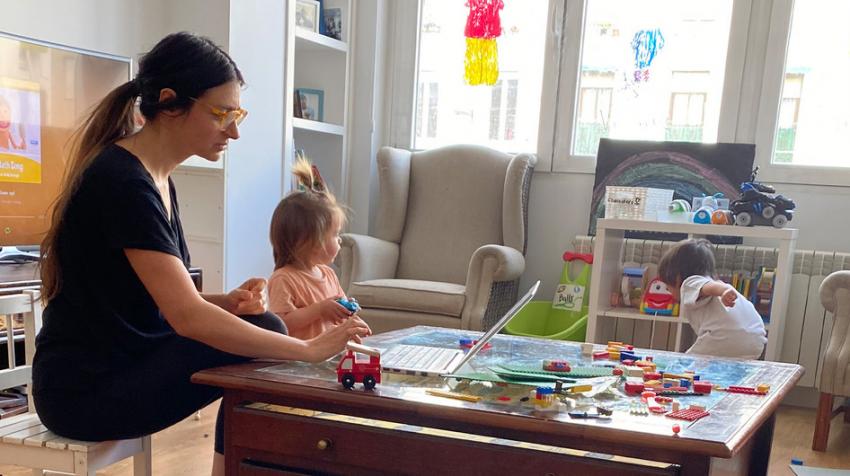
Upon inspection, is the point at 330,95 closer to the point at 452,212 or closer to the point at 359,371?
the point at 452,212

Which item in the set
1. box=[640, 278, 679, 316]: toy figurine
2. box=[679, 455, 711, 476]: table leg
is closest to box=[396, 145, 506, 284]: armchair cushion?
box=[640, 278, 679, 316]: toy figurine

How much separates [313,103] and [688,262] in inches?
86.7

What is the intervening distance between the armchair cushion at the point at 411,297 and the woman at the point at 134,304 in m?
1.71

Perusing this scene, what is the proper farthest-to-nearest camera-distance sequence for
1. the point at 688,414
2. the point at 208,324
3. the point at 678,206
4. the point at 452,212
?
the point at 452,212
the point at 678,206
the point at 208,324
the point at 688,414

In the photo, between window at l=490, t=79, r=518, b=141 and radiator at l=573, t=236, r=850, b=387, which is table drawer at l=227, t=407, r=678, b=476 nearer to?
radiator at l=573, t=236, r=850, b=387

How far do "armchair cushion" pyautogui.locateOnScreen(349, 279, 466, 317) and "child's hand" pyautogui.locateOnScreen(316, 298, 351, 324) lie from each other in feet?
4.31

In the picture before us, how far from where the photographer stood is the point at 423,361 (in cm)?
136

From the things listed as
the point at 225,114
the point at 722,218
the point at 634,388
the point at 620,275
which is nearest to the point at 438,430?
the point at 634,388

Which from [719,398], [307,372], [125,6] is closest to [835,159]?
[719,398]

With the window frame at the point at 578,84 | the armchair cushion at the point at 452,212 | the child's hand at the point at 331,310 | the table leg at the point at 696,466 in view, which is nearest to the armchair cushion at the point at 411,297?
the armchair cushion at the point at 452,212

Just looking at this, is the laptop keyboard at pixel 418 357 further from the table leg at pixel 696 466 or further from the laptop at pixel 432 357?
the table leg at pixel 696 466

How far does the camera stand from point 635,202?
2.96m

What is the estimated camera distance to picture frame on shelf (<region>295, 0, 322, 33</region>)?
3.59 metres

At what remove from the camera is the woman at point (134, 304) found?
47.1 inches
